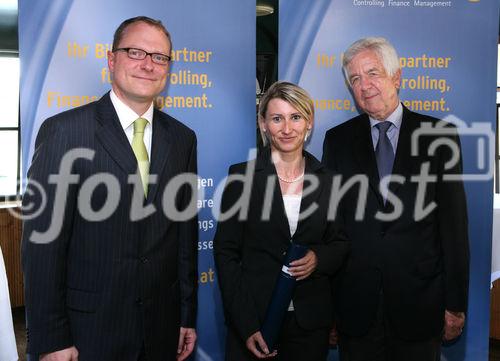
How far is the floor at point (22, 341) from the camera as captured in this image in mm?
4160

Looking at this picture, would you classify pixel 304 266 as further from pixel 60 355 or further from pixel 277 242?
pixel 60 355

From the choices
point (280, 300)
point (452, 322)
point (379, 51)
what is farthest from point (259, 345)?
point (379, 51)

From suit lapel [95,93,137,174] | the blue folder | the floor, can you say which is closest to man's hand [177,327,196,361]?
the blue folder

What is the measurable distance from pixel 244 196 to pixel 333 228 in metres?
0.42

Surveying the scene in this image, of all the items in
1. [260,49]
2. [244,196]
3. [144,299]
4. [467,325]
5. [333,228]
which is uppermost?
[260,49]

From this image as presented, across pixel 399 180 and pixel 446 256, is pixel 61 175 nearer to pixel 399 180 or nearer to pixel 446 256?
pixel 399 180

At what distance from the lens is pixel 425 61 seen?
2.72 meters

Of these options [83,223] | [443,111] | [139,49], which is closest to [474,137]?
[443,111]

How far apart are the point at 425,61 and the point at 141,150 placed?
1592 mm

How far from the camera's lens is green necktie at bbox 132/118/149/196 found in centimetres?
196

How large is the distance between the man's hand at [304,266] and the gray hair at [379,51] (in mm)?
949

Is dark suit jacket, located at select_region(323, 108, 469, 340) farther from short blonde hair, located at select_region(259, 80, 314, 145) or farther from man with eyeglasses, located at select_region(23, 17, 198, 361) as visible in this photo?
man with eyeglasses, located at select_region(23, 17, 198, 361)

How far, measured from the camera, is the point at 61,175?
Answer: 177 centimetres

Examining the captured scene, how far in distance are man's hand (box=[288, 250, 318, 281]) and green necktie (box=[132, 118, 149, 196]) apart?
66cm
